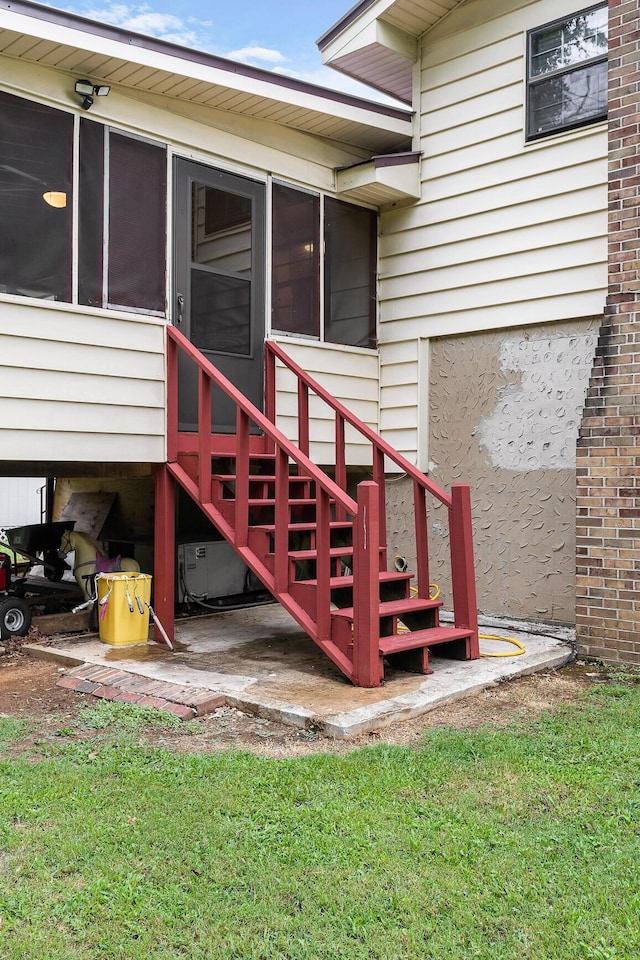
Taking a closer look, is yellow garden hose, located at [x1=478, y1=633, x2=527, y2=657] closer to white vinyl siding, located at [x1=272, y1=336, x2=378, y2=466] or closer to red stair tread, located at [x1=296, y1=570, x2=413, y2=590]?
red stair tread, located at [x1=296, y1=570, x2=413, y2=590]

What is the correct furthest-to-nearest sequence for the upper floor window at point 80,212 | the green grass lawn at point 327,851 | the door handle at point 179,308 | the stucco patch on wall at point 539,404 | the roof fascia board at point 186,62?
1. the stucco patch on wall at point 539,404
2. the door handle at point 179,308
3. the upper floor window at point 80,212
4. the roof fascia board at point 186,62
5. the green grass lawn at point 327,851

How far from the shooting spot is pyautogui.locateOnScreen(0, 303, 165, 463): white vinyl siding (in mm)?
5070

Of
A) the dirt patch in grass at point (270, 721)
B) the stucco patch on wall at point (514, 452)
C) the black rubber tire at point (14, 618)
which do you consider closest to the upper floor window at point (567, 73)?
the stucco patch on wall at point (514, 452)

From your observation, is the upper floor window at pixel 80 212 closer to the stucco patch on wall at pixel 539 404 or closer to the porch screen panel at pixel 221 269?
the porch screen panel at pixel 221 269

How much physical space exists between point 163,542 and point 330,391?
215cm

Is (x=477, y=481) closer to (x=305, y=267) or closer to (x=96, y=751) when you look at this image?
(x=305, y=267)

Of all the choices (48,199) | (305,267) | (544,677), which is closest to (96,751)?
(544,677)

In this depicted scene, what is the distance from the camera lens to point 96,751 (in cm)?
356

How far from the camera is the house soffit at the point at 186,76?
4.93 metres

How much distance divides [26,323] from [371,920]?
4.15m

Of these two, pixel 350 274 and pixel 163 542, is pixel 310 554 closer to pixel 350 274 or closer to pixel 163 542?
pixel 163 542

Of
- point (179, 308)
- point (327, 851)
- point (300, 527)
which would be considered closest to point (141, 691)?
point (300, 527)

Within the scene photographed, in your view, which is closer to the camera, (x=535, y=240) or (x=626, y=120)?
(x=626, y=120)

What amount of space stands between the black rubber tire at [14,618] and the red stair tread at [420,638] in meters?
2.79
